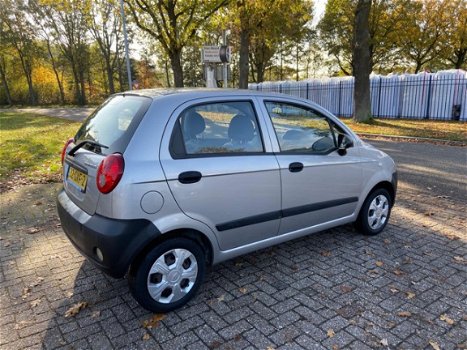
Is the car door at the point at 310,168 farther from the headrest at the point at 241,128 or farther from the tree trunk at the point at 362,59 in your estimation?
the tree trunk at the point at 362,59

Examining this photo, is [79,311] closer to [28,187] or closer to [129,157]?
[129,157]

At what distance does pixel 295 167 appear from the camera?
3.48 m

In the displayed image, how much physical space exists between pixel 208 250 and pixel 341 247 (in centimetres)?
176

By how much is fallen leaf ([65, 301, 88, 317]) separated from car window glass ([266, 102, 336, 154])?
7.16 ft

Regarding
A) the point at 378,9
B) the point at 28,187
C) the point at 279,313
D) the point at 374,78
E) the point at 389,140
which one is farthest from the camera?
the point at 378,9

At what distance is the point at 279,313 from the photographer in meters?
2.96

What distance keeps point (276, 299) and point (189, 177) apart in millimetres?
1300

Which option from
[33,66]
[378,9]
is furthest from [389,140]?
[33,66]

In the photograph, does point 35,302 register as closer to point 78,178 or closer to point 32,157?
point 78,178

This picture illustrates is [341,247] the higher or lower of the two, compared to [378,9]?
lower

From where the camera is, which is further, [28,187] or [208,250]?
[28,187]

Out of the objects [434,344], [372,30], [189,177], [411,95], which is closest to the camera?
[434,344]

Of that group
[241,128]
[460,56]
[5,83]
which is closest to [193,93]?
[241,128]

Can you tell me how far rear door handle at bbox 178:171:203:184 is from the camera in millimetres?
2814
